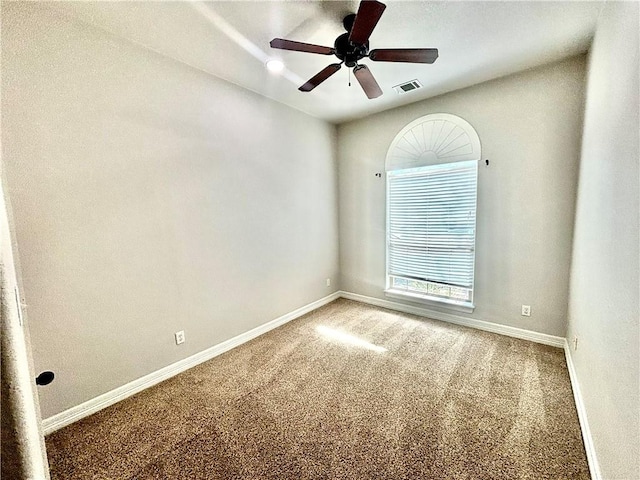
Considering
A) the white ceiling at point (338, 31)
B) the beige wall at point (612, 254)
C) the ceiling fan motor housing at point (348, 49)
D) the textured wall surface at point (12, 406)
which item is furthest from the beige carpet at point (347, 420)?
the white ceiling at point (338, 31)

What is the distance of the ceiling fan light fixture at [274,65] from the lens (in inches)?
92.6

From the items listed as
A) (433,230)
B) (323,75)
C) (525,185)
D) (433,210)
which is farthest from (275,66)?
(525,185)

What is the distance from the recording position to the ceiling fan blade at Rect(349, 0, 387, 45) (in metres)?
1.39

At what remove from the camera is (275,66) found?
95.3 inches

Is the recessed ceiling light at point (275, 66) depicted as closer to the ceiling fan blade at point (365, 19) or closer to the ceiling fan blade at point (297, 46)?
the ceiling fan blade at point (297, 46)

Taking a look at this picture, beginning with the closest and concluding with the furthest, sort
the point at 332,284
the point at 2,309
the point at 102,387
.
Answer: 1. the point at 2,309
2. the point at 102,387
3. the point at 332,284

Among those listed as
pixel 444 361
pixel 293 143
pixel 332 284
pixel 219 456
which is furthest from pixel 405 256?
pixel 219 456

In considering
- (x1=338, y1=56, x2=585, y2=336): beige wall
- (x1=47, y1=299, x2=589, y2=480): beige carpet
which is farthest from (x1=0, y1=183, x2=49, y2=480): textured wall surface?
(x1=338, y1=56, x2=585, y2=336): beige wall

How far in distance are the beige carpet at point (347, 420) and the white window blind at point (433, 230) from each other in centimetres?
86

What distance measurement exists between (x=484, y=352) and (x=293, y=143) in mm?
3092

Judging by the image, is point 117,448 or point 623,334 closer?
point 623,334

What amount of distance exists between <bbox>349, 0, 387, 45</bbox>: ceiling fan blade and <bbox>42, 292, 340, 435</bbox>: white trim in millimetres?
2814

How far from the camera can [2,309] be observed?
18.6 inches

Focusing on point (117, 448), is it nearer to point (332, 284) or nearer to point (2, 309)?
point (2, 309)
